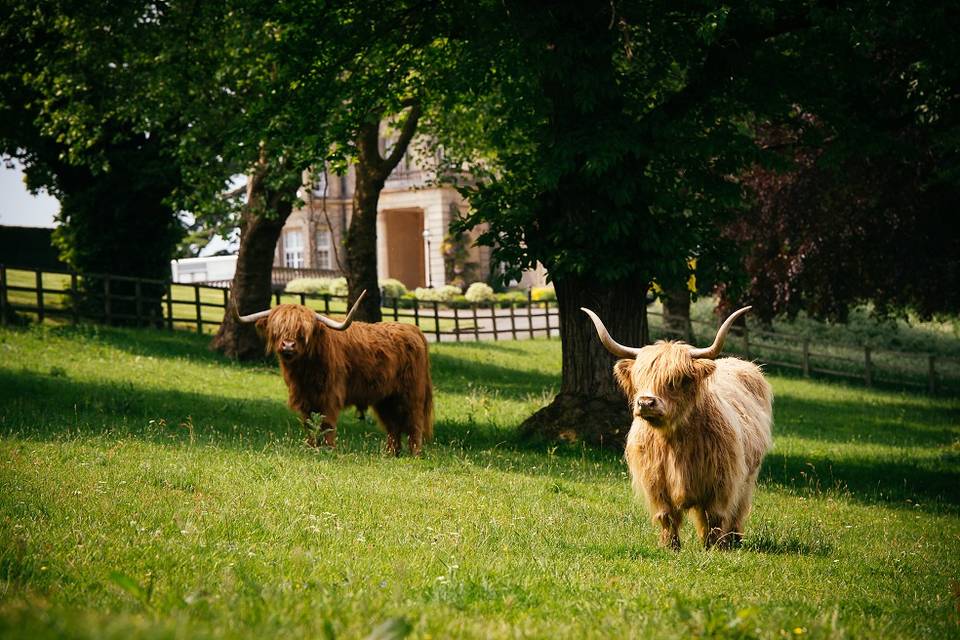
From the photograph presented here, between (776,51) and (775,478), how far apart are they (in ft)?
19.6

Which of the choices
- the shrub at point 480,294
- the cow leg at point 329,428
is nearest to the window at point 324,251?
the shrub at point 480,294

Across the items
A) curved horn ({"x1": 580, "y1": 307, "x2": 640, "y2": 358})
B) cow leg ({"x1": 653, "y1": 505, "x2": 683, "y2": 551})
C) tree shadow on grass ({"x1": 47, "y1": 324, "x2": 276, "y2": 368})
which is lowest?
cow leg ({"x1": 653, "y1": 505, "x2": 683, "y2": 551})

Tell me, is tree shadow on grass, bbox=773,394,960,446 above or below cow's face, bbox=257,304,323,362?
below

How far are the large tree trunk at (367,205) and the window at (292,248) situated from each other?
43.9 metres

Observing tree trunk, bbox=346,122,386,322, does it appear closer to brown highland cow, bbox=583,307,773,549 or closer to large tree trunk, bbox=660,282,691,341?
large tree trunk, bbox=660,282,691,341

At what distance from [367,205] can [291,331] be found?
9.68 meters

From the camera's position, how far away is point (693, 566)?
6648 millimetres

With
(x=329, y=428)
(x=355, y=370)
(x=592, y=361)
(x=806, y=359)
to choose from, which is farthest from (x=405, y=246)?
(x=329, y=428)

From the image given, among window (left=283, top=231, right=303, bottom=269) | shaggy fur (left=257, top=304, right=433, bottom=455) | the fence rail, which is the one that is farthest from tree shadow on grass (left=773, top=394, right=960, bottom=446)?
window (left=283, top=231, right=303, bottom=269)

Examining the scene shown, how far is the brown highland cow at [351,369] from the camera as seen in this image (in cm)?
1193

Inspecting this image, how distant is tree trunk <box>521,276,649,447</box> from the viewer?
13391mm

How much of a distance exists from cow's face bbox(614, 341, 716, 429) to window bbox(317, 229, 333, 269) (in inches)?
2089

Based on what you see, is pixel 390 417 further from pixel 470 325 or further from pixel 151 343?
pixel 470 325

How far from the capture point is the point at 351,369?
12.5 m
